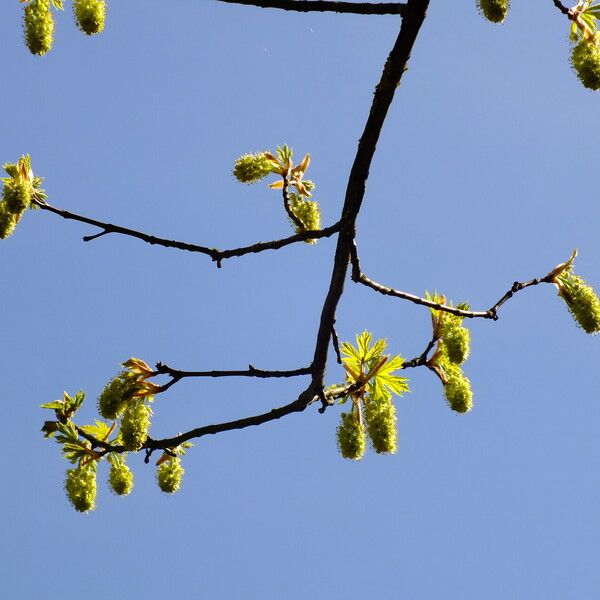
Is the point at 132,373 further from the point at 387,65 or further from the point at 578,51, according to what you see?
the point at 578,51

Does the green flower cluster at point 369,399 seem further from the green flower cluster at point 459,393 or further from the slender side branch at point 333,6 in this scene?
the slender side branch at point 333,6

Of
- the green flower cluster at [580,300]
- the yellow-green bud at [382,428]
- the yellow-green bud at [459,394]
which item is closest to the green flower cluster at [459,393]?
the yellow-green bud at [459,394]

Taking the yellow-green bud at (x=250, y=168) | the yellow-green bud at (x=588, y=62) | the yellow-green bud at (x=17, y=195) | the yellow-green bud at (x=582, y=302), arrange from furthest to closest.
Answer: the yellow-green bud at (x=250, y=168)
the yellow-green bud at (x=582, y=302)
the yellow-green bud at (x=17, y=195)
the yellow-green bud at (x=588, y=62)

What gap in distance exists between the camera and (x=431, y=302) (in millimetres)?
3670

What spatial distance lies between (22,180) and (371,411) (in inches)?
70.4

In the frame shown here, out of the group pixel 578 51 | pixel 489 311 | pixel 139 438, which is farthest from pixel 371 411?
pixel 578 51

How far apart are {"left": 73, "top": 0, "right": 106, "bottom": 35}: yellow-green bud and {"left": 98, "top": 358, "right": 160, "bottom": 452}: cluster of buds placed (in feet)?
4.71

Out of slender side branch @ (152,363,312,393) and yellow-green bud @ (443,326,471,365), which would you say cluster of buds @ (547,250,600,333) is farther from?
slender side branch @ (152,363,312,393)

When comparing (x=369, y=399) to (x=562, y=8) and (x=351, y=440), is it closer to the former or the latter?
(x=351, y=440)

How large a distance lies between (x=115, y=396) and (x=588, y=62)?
2.40 meters

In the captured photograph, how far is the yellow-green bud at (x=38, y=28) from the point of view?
358cm

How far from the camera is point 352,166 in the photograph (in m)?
3.23

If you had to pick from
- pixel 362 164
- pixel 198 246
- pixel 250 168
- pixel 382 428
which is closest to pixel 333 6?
pixel 362 164

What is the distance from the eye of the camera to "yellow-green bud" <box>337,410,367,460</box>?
358 centimetres
